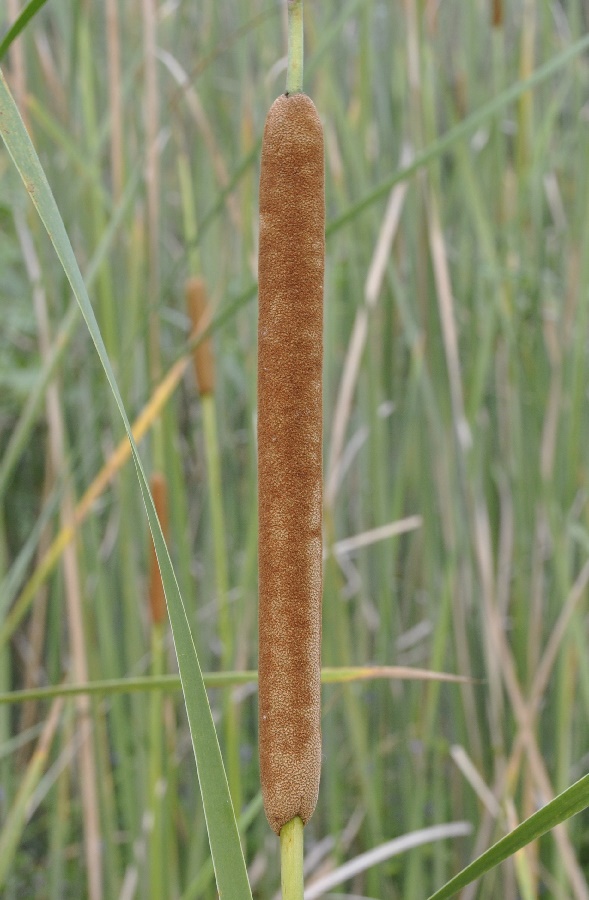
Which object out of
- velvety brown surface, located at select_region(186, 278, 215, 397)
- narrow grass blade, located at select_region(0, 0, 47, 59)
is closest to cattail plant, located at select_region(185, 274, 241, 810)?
velvety brown surface, located at select_region(186, 278, 215, 397)

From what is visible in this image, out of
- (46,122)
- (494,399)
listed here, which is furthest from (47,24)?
(494,399)

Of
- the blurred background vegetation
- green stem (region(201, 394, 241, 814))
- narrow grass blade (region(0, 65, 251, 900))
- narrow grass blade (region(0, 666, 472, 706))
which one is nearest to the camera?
narrow grass blade (region(0, 65, 251, 900))

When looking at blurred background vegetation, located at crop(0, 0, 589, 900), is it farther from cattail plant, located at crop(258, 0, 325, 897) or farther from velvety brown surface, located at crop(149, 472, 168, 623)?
cattail plant, located at crop(258, 0, 325, 897)

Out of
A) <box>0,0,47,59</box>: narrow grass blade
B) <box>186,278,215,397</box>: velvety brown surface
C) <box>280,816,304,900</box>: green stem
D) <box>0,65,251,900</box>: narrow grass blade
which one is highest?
<box>186,278,215,397</box>: velvety brown surface

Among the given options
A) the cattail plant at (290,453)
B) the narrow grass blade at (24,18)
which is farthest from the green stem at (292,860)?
the narrow grass blade at (24,18)

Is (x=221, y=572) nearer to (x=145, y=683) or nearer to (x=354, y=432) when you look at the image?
(x=145, y=683)

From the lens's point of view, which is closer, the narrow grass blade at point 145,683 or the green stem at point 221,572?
the narrow grass blade at point 145,683

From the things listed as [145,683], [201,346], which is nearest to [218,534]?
[201,346]

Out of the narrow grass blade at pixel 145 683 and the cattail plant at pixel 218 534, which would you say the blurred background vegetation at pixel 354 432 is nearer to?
the cattail plant at pixel 218 534
